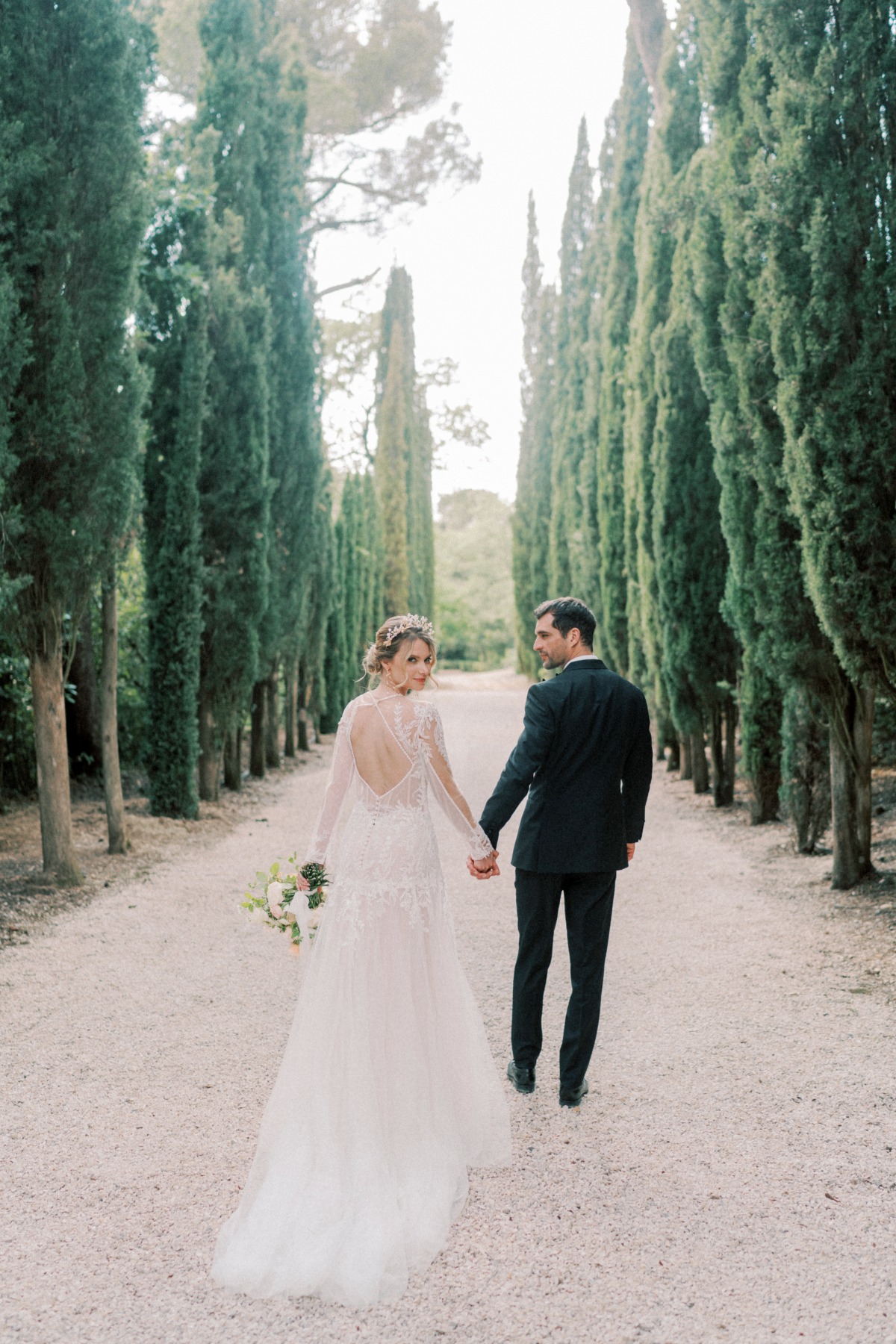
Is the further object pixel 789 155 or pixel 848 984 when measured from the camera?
pixel 789 155

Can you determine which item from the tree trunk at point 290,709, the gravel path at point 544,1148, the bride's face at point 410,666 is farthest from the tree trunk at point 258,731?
the bride's face at point 410,666

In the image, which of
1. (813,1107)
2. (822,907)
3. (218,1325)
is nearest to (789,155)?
(822,907)

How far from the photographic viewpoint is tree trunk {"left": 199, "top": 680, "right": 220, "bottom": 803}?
470 inches

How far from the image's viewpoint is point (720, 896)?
7.58 meters

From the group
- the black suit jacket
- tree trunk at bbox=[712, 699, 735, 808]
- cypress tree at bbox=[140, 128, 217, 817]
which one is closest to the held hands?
the black suit jacket

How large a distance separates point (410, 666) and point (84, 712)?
33.7 feet

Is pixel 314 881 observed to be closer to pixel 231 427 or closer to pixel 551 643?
pixel 551 643

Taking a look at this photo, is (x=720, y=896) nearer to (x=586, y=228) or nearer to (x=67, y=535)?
(x=67, y=535)

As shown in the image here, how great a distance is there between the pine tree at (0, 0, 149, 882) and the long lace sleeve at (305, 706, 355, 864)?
4577 millimetres

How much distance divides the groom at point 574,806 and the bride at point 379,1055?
29 centimetres

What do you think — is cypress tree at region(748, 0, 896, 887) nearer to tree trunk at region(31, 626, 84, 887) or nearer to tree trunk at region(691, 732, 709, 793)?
tree trunk at region(691, 732, 709, 793)

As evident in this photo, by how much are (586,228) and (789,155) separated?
2155 cm

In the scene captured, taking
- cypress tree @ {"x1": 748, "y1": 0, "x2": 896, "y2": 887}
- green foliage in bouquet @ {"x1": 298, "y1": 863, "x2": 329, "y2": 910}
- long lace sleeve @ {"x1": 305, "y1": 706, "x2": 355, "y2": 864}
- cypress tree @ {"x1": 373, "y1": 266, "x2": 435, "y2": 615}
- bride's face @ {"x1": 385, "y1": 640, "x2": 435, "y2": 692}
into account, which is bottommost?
green foliage in bouquet @ {"x1": 298, "y1": 863, "x2": 329, "y2": 910}

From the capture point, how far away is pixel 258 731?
14820mm
